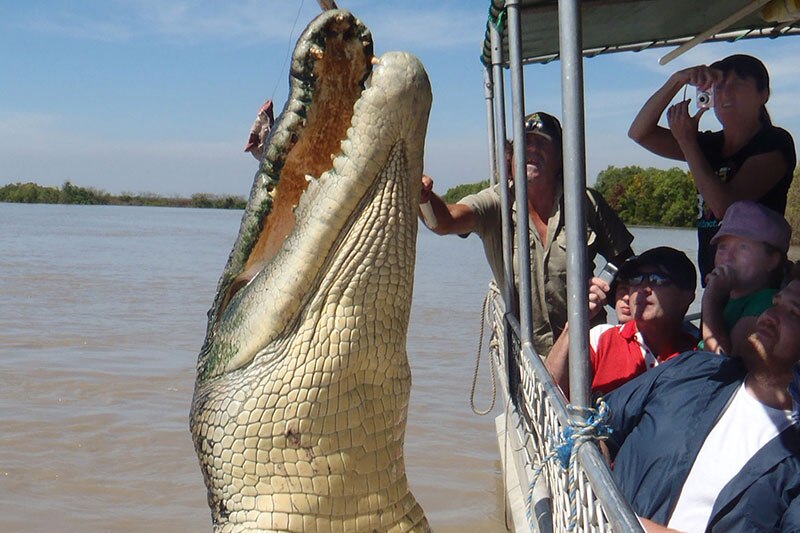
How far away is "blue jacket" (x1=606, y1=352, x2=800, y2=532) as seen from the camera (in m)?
2.08

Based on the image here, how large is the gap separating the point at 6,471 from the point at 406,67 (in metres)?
6.42

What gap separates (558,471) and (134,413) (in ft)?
23.0

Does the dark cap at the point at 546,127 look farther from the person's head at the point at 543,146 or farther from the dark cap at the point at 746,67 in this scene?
the dark cap at the point at 746,67

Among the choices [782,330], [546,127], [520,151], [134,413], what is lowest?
[134,413]

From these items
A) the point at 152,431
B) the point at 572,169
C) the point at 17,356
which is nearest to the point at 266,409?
the point at 572,169

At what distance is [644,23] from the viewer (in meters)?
4.18

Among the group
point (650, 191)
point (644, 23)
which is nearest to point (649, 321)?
point (644, 23)

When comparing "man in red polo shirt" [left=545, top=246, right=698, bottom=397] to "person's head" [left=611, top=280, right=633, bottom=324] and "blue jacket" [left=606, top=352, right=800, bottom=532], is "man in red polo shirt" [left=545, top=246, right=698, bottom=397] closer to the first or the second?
"person's head" [left=611, top=280, right=633, bottom=324]

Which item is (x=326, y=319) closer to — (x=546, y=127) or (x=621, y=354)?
(x=621, y=354)

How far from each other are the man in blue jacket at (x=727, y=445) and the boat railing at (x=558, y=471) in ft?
0.80

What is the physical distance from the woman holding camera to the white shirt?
0.91 meters

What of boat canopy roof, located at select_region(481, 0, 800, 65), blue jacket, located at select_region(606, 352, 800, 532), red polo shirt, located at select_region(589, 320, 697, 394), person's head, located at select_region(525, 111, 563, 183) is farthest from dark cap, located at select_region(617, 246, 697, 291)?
boat canopy roof, located at select_region(481, 0, 800, 65)

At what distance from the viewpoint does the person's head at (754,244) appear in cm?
267

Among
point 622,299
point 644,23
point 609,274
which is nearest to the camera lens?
point 609,274
